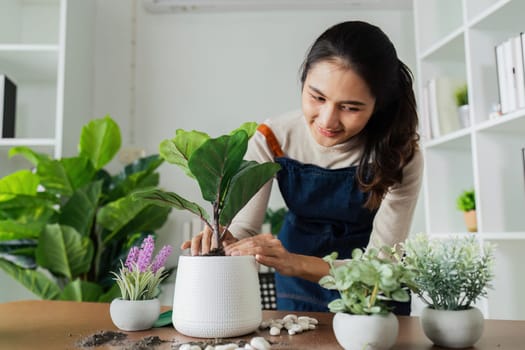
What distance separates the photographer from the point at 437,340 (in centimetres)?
57

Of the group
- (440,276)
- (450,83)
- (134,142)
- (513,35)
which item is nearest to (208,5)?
(134,142)

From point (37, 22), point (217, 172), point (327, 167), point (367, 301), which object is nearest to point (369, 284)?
point (367, 301)

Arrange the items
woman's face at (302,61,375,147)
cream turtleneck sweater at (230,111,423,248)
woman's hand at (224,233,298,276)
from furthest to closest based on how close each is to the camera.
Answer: cream turtleneck sweater at (230,111,423,248) < woman's face at (302,61,375,147) < woman's hand at (224,233,298,276)

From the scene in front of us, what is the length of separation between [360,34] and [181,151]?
21.5 inches

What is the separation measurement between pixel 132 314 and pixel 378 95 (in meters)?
0.68

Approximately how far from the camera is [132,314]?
66 cm

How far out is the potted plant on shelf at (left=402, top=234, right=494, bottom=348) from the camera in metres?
0.55

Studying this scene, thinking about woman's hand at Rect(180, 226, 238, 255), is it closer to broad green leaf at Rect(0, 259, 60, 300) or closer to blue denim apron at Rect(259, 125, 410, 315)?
blue denim apron at Rect(259, 125, 410, 315)

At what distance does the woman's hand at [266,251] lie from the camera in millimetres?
719

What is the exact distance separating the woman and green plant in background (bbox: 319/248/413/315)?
277mm

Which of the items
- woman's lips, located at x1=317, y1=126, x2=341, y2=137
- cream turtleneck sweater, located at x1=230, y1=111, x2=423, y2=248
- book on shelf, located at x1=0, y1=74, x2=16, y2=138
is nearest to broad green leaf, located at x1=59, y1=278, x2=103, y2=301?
book on shelf, located at x1=0, y1=74, x2=16, y2=138

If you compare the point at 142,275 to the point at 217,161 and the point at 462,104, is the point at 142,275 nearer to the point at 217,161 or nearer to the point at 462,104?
the point at 217,161

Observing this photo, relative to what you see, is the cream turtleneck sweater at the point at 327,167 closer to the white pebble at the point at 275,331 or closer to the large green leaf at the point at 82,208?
the white pebble at the point at 275,331

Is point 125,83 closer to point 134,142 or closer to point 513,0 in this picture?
point 134,142
